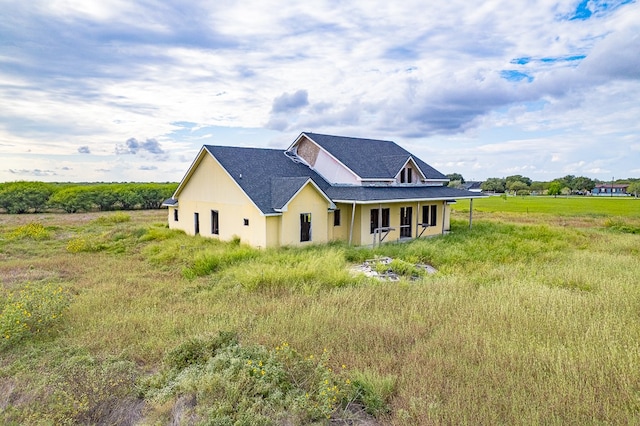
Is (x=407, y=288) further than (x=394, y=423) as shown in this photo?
Yes

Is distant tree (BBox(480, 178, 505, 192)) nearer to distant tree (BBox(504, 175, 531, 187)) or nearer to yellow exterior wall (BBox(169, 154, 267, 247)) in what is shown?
distant tree (BBox(504, 175, 531, 187))

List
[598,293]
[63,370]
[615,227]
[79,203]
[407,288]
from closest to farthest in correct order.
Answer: [63,370]
[598,293]
[407,288]
[615,227]
[79,203]

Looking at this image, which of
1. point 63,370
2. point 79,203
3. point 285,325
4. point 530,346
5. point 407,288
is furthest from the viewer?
point 79,203

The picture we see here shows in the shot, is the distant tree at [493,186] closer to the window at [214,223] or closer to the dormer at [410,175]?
the dormer at [410,175]

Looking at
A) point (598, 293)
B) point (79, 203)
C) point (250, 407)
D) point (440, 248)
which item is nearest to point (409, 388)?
point (250, 407)

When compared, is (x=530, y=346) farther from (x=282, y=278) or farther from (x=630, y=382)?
(x=282, y=278)

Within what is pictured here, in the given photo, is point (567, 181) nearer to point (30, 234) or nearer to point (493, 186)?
point (493, 186)

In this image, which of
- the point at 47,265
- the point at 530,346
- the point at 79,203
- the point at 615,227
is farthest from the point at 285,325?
the point at 79,203
